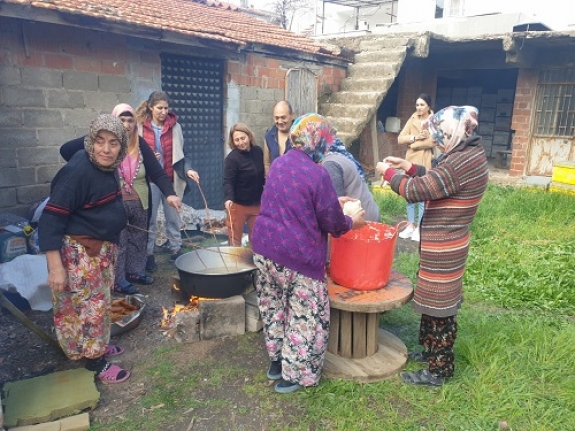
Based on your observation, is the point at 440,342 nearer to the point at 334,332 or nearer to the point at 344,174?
the point at 334,332

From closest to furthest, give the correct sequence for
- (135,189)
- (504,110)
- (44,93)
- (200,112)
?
(135,189) < (44,93) < (200,112) < (504,110)

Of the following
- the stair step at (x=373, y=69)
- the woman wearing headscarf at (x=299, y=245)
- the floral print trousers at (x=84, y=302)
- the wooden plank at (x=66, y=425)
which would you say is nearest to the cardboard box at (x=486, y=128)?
the stair step at (x=373, y=69)

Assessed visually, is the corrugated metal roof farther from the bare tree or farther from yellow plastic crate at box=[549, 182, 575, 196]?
the bare tree

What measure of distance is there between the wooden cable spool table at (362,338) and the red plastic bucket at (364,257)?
0.25ft

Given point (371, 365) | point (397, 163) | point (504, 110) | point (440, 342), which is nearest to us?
point (440, 342)

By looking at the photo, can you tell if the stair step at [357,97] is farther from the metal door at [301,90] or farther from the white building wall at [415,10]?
the white building wall at [415,10]

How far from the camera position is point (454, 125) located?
2.73 meters

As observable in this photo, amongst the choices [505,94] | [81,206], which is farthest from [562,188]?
[81,206]

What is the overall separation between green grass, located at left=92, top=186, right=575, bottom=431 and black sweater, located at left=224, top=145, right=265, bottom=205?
1.63m

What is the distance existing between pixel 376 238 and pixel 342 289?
1.47 ft

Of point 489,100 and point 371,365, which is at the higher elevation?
point 489,100

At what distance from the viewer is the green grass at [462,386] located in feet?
9.32

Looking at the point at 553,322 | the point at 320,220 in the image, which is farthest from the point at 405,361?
the point at 553,322

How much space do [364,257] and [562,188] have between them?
20.9ft
